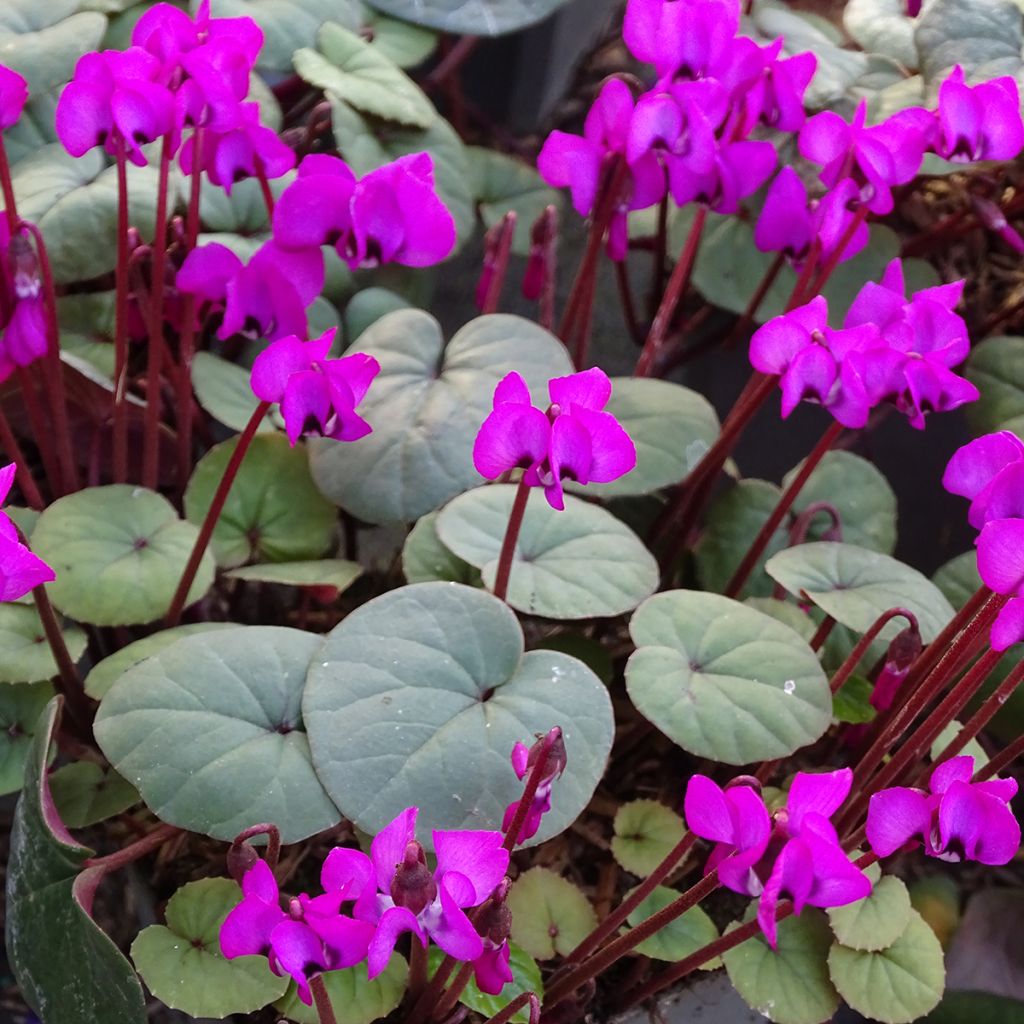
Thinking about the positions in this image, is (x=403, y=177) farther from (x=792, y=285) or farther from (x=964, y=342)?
(x=792, y=285)

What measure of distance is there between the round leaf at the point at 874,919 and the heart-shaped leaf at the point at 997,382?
0.47 m

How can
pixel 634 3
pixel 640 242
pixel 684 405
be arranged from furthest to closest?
pixel 640 242, pixel 684 405, pixel 634 3

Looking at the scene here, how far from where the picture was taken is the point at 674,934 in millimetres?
646

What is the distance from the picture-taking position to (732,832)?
1.46 ft

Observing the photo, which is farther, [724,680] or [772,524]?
[772,524]

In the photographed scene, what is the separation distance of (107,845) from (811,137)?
0.65m

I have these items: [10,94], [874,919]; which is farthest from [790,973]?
[10,94]

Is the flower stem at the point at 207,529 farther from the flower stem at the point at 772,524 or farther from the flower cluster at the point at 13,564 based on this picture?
the flower stem at the point at 772,524

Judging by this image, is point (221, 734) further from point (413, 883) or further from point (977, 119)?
point (977, 119)

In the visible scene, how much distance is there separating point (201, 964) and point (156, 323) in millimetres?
384

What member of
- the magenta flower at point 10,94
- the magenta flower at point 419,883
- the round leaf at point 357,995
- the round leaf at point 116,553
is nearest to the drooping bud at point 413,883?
the magenta flower at point 419,883

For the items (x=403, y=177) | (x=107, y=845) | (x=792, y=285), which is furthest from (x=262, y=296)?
(x=792, y=285)

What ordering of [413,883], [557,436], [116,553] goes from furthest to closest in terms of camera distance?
[116,553] → [557,436] → [413,883]

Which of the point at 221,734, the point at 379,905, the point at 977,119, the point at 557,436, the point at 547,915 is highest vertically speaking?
the point at 977,119
